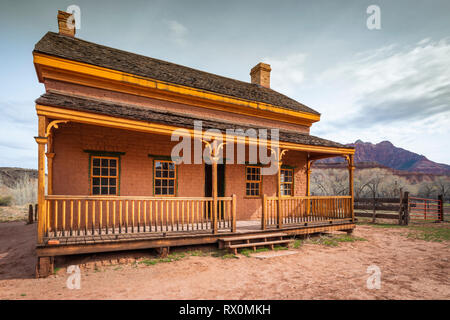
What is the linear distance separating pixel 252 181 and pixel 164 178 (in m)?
4.02

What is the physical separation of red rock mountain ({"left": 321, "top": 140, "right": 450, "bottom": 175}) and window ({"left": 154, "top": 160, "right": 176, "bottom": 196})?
115 metres

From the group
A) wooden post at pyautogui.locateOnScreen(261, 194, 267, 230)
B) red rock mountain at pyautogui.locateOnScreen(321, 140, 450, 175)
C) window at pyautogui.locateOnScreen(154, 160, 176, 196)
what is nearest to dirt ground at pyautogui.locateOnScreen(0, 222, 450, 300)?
wooden post at pyautogui.locateOnScreen(261, 194, 267, 230)

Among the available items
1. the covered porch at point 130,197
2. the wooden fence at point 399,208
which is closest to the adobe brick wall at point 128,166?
the covered porch at point 130,197

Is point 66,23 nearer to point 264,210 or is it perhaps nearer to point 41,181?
point 41,181

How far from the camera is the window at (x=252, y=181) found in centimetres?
1118

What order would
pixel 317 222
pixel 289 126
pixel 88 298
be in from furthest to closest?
pixel 289 126 → pixel 317 222 → pixel 88 298

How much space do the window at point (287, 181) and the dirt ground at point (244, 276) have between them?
13.7 ft

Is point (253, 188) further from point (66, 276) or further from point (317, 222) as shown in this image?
point (66, 276)

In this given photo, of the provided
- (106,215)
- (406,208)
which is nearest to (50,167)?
(106,215)

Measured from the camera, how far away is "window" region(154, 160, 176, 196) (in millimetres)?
9148

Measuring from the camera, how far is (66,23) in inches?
424

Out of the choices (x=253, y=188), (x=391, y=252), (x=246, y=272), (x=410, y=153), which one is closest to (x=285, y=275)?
(x=246, y=272)

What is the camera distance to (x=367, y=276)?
220 inches

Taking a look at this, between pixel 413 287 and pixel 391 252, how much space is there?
3.41 meters
